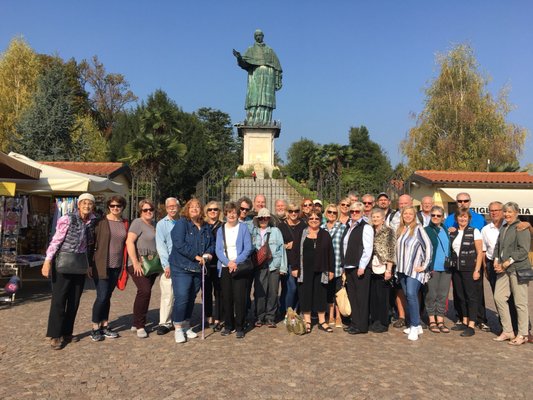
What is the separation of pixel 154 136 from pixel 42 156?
595cm

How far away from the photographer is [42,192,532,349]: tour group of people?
5379mm

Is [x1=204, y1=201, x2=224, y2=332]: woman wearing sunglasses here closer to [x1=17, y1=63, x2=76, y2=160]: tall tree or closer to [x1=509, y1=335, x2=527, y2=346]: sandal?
[x1=509, y1=335, x2=527, y2=346]: sandal

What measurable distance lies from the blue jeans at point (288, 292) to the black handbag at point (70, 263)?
2726 mm

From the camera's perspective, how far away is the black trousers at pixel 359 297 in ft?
19.3

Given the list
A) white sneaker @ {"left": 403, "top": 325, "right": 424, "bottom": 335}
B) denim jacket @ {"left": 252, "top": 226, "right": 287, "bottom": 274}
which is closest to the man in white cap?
denim jacket @ {"left": 252, "top": 226, "right": 287, "bottom": 274}

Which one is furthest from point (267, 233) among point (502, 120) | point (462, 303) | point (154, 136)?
point (502, 120)

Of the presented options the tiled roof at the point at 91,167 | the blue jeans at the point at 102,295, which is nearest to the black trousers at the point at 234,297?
the blue jeans at the point at 102,295

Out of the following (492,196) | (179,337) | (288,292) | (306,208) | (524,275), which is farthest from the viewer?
(492,196)

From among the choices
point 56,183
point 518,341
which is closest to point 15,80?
point 56,183

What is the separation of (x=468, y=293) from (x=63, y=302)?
5199 mm

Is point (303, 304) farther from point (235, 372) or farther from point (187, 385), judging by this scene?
point (187, 385)

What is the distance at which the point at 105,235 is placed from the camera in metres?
5.39

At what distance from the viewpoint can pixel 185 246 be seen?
540cm

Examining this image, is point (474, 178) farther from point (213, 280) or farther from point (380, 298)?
point (213, 280)
